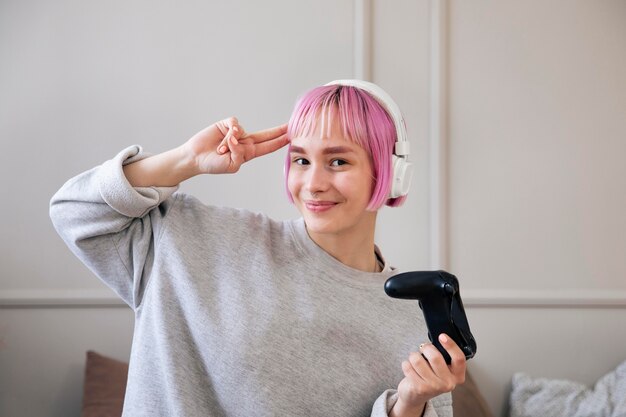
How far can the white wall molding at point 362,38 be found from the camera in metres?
2.55

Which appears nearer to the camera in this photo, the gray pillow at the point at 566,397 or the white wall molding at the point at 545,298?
the gray pillow at the point at 566,397

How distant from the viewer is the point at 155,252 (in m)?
1.36

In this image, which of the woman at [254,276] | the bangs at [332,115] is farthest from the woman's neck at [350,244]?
the bangs at [332,115]

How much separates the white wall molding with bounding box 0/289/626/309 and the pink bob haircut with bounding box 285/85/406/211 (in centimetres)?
128

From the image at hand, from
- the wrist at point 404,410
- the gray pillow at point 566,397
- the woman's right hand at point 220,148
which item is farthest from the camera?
the gray pillow at point 566,397

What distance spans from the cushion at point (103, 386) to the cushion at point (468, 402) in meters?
1.00

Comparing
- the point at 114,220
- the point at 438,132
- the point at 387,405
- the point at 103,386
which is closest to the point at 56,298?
the point at 103,386

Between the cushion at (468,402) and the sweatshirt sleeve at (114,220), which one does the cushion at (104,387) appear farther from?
the sweatshirt sleeve at (114,220)

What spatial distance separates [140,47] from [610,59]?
1.62 m

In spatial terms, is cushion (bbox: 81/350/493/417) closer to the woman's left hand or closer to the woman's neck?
the woman's neck

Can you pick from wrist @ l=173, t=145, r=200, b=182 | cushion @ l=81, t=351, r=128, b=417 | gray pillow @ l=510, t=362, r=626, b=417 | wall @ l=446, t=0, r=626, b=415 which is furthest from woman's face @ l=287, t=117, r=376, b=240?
gray pillow @ l=510, t=362, r=626, b=417

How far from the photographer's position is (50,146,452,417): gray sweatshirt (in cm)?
130

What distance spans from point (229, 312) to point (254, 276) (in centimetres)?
8

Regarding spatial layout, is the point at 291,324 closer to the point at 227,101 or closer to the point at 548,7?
the point at 227,101
